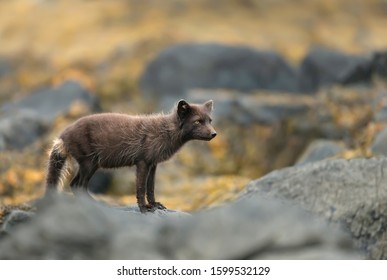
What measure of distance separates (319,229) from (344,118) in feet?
64.9

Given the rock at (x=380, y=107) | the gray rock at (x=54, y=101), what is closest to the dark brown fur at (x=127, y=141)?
the rock at (x=380, y=107)

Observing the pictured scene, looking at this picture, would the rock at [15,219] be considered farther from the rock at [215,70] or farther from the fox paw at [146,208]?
the rock at [215,70]

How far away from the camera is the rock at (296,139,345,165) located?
23853 millimetres

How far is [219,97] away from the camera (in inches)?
1153

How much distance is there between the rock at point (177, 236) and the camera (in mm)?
8648

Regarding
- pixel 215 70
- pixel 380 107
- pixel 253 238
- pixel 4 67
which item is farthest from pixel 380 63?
pixel 253 238

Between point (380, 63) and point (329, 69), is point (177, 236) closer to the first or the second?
point (380, 63)

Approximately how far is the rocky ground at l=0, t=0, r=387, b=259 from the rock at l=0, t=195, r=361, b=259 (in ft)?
0.33

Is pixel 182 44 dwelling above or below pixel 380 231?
above

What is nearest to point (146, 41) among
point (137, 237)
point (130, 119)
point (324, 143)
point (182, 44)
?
point (182, 44)

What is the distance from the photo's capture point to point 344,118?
27953mm

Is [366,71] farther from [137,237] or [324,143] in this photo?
[137,237]

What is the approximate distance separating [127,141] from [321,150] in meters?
13.4

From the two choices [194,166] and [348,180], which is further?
[194,166]
